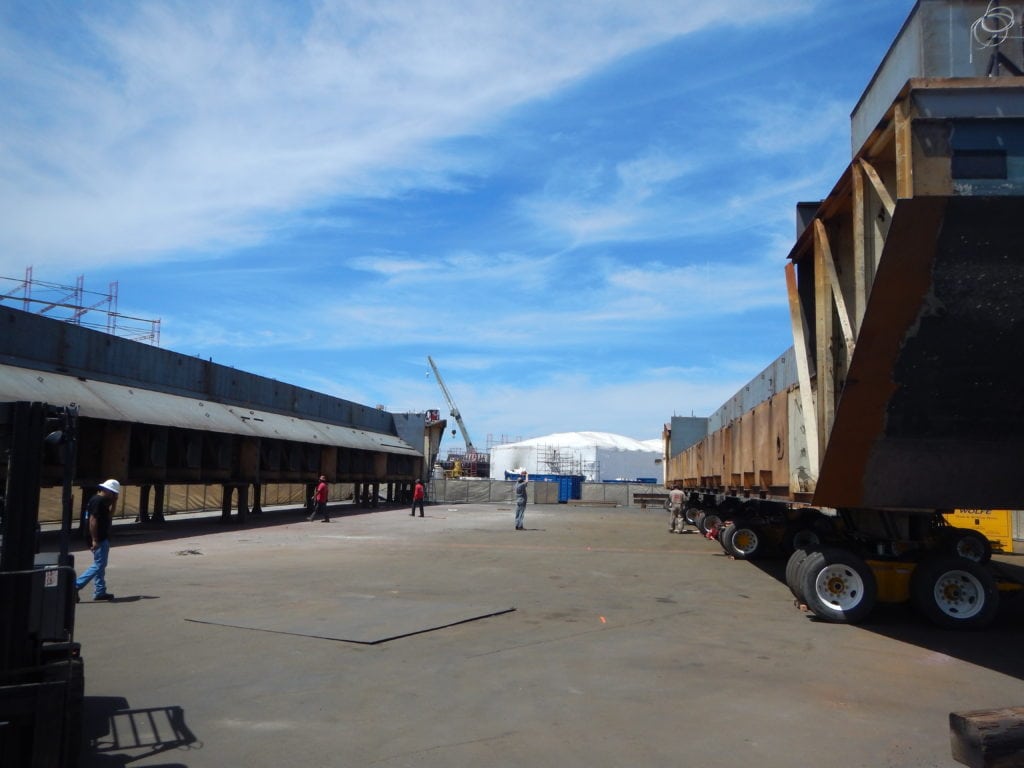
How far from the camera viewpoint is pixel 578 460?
303ft

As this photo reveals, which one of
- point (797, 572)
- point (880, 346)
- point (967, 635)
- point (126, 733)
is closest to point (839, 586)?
point (797, 572)

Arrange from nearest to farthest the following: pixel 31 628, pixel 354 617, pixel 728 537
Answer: pixel 31 628, pixel 354 617, pixel 728 537

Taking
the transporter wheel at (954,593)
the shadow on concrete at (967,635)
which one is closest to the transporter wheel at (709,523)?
the shadow on concrete at (967,635)

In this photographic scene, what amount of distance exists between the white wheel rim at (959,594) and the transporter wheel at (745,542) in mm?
8534

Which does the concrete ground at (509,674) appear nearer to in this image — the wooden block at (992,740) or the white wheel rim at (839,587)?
the white wheel rim at (839,587)

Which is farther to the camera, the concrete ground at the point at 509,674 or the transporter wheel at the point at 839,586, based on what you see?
the transporter wheel at the point at 839,586

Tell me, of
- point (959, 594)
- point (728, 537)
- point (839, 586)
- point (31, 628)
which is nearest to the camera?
point (31, 628)

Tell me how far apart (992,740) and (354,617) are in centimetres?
717

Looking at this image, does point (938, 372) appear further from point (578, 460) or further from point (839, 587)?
point (578, 460)

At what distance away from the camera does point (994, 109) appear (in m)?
6.50

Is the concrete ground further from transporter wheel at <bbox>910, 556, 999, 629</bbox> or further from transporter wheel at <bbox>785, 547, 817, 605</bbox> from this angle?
transporter wheel at <bbox>785, 547, 817, 605</bbox>

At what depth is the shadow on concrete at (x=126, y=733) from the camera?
A: 17.5 ft

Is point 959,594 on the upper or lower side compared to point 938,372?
lower

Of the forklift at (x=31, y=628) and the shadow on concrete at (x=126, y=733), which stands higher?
the forklift at (x=31, y=628)
